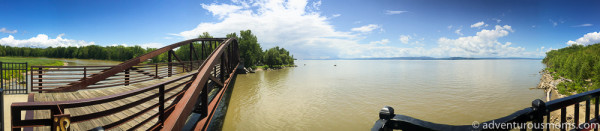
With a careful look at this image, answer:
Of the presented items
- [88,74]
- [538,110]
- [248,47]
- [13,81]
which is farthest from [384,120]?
[248,47]

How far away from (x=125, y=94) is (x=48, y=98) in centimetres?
633

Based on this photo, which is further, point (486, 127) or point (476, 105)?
point (476, 105)

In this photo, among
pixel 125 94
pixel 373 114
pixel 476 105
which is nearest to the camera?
pixel 125 94

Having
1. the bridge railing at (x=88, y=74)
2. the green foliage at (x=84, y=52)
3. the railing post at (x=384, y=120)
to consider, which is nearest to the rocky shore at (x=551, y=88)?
the railing post at (x=384, y=120)

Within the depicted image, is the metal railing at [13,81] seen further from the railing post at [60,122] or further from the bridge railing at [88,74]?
the railing post at [60,122]

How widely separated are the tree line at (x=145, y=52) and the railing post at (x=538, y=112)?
47708 mm

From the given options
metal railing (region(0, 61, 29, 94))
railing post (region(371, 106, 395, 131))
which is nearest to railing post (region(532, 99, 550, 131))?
railing post (region(371, 106, 395, 131))

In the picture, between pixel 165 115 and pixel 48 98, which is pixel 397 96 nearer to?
pixel 165 115

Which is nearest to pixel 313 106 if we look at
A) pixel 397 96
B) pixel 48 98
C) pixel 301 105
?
pixel 301 105

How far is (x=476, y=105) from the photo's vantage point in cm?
1364

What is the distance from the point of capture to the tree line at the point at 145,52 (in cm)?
5047

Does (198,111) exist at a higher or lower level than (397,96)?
higher

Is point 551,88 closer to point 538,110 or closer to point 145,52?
point 538,110

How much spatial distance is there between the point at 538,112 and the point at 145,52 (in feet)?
354
